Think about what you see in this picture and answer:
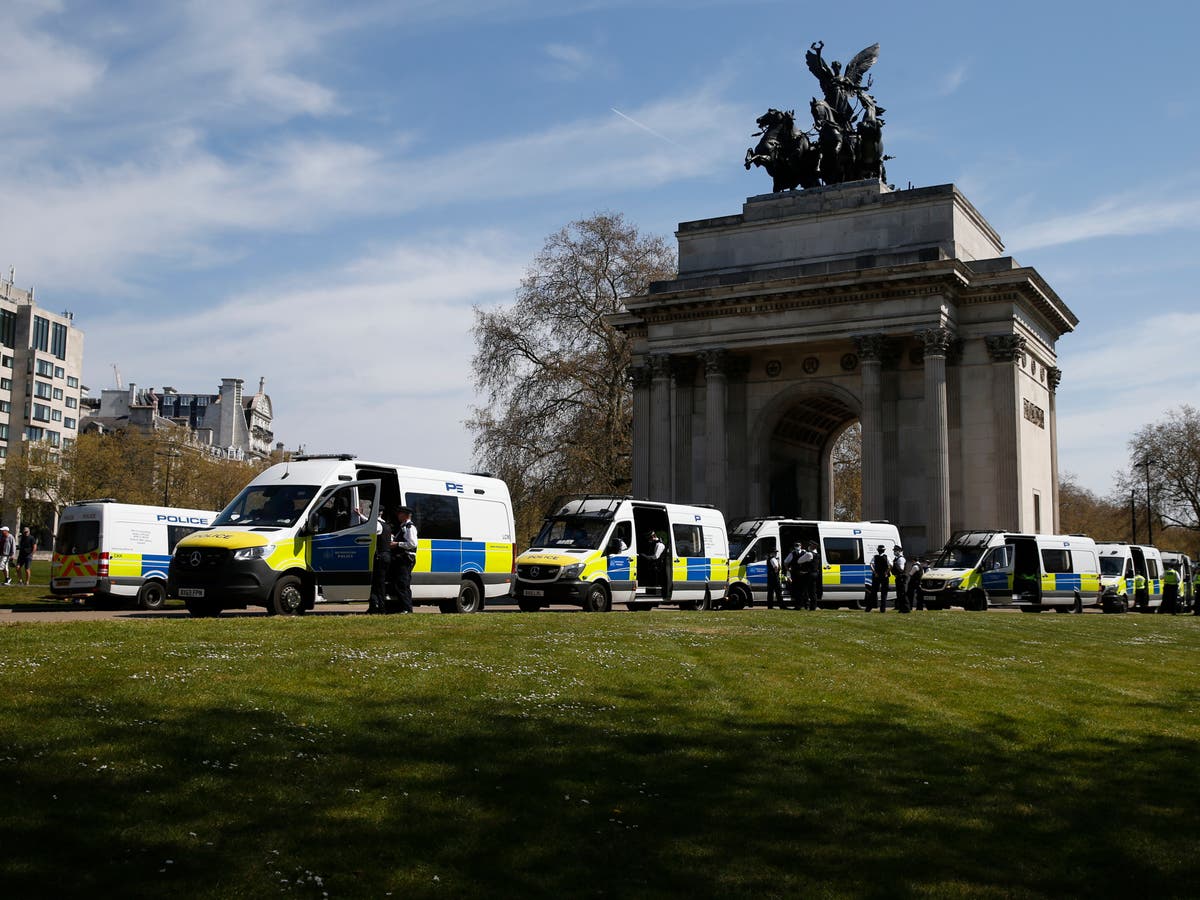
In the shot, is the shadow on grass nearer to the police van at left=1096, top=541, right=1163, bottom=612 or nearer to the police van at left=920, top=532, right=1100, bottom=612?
the police van at left=920, top=532, right=1100, bottom=612

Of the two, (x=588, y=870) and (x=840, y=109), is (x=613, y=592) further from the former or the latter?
(x=840, y=109)

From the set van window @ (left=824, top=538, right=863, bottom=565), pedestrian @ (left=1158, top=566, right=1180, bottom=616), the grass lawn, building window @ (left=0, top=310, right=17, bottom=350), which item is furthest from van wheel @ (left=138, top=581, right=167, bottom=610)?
building window @ (left=0, top=310, right=17, bottom=350)

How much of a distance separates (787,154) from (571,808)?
1783 inches

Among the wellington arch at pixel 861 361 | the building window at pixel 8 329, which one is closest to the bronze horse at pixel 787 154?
the wellington arch at pixel 861 361

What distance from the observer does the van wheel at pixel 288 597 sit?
67.4 feet

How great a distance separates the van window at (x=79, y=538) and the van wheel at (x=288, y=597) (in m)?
8.35

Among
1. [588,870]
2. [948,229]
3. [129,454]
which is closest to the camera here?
[588,870]

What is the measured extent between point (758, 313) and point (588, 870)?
137ft

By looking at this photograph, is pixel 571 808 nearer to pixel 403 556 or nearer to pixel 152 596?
pixel 403 556

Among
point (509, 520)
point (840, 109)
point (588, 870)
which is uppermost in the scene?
point (840, 109)

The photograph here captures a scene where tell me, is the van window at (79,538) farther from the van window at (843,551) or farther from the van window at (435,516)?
the van window at (843,551)

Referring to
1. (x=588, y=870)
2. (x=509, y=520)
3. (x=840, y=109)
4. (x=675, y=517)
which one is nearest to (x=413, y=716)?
(x=588, y=870)

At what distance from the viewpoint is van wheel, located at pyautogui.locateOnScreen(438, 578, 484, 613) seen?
2534 cm

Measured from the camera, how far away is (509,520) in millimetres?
27047
